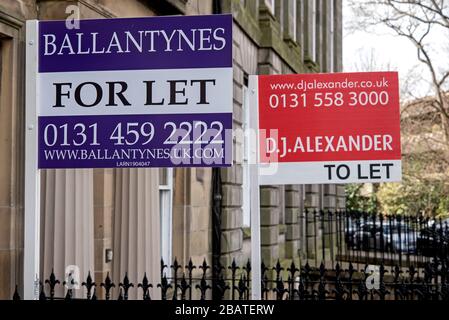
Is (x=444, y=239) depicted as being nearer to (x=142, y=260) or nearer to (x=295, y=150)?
(x=142, y=260)

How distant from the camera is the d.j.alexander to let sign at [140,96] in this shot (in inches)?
170

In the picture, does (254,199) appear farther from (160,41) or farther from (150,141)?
(160,41)

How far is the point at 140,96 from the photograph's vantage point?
4.35m

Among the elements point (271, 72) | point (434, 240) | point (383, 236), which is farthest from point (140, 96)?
point (383, 236)

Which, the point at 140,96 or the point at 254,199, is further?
the point at 254,199

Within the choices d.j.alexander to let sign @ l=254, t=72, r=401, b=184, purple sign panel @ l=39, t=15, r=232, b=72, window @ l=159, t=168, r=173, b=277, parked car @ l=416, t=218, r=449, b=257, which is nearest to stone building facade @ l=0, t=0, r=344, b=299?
window @ l=159, t=168, r=173, b=277

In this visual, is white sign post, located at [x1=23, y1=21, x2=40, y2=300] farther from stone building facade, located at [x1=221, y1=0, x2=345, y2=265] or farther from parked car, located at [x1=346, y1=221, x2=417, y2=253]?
parked car, located at [x1=346, y1=221, x2=417, y2=253]

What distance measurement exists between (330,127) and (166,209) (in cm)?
528

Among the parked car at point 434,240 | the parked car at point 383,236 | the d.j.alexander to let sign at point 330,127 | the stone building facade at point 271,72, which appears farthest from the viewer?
the parked car at point 383,236

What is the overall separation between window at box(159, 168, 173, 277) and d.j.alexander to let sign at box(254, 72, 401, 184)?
488cm

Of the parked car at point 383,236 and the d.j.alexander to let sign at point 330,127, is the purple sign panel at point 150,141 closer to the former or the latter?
the d.j.alexander to let sign at point 330,127

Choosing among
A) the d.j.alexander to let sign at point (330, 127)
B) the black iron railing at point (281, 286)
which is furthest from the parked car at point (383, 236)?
the d.j.alexander to let sign at point (330, 127)

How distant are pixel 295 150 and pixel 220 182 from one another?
685 cm

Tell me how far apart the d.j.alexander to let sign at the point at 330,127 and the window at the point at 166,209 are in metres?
4.88
